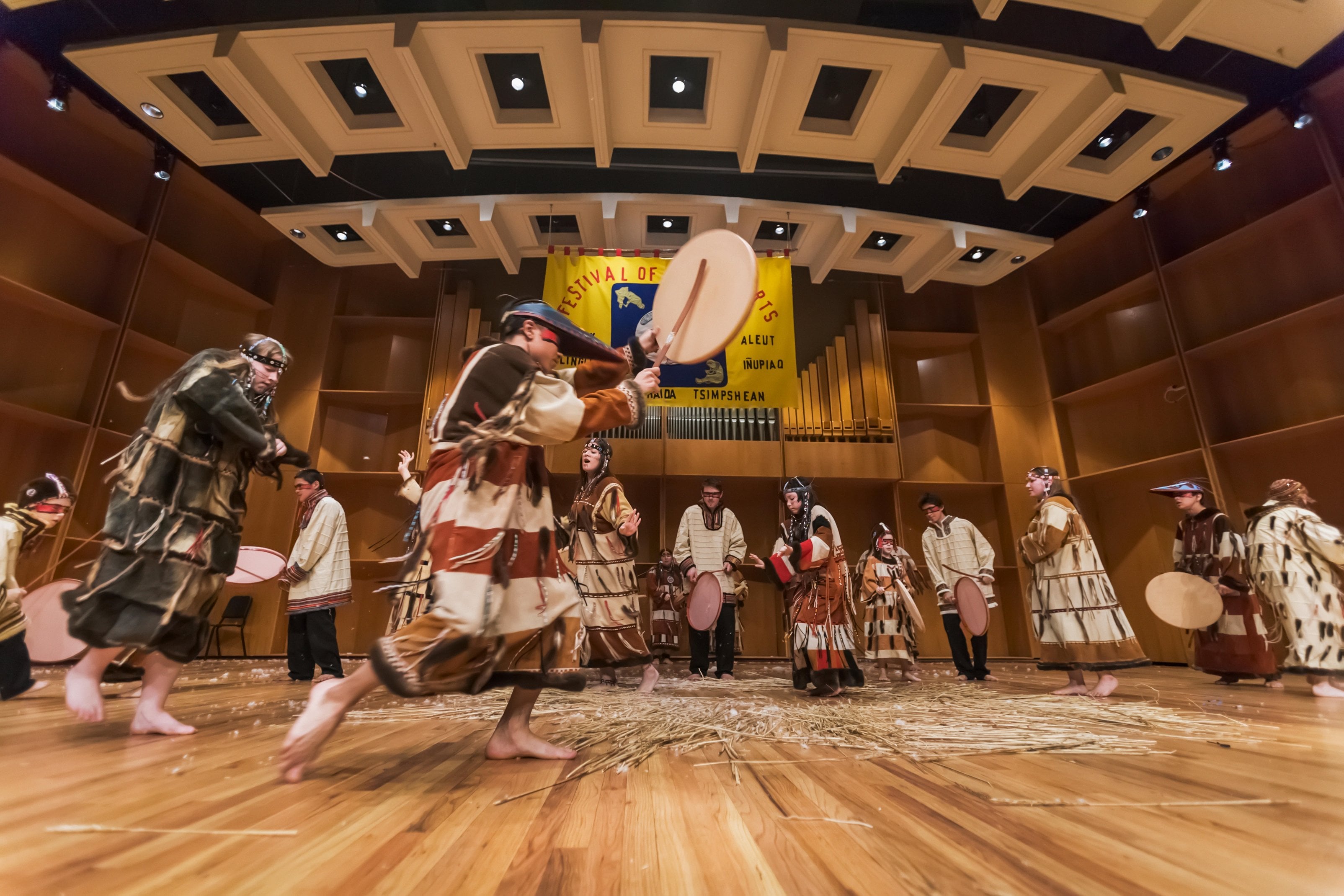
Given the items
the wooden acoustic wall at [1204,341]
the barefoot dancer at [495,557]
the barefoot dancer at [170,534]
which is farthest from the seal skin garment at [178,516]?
the wooden acoustic wall at [1204,341]

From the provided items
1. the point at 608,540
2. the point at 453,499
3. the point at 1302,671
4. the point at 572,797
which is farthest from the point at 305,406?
the point at 1302,671

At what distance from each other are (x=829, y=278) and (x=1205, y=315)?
395cm

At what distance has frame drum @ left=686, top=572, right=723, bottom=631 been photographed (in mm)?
3465

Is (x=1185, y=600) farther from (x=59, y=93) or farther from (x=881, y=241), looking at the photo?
(x=59, y=93)

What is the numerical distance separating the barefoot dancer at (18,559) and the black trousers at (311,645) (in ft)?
3.77

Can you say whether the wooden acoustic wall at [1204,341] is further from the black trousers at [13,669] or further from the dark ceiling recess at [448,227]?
the black trousers at [13,669]

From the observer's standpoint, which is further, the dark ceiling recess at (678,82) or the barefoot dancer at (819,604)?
the dark ceiling recess at (678,82)

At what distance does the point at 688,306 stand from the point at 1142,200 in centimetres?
660

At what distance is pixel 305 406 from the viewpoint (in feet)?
20.8

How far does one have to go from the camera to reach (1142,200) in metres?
5.68

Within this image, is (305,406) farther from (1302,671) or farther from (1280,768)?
(1302,671)

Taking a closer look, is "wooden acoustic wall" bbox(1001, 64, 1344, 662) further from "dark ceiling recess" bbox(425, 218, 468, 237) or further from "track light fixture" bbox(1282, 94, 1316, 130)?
"dark ceiling recess" bbox(425, 218, 468, 237)

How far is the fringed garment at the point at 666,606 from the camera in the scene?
17.7 feet

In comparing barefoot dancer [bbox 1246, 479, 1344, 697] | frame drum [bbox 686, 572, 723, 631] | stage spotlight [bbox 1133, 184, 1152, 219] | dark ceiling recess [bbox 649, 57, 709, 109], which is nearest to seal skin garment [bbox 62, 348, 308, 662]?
frame drum [bbox 686, 572, 723, 631]
